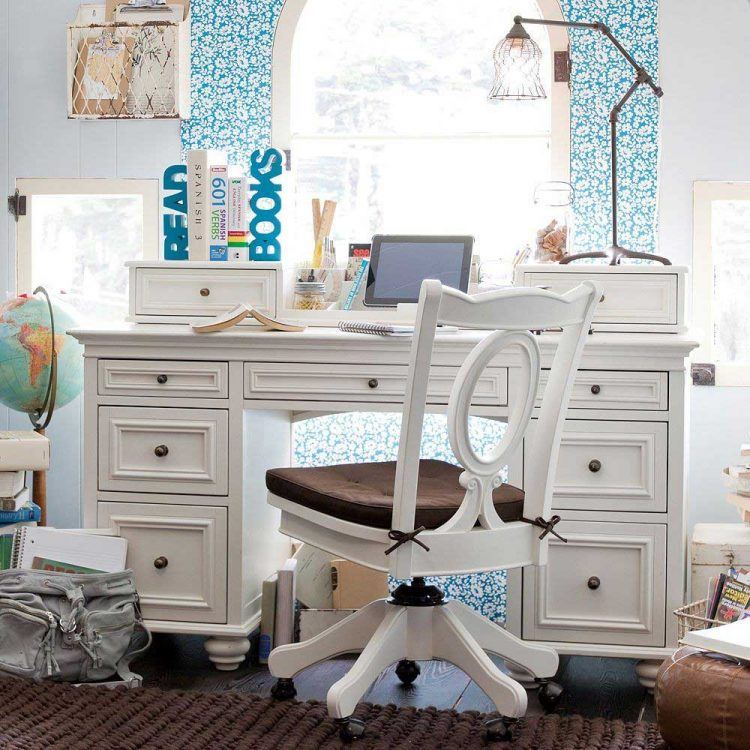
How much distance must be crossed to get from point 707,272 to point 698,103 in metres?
0.49

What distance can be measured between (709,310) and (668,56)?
756mm

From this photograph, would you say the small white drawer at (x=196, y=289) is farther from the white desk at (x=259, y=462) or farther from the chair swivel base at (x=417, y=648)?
the chair swivel base at (x=417, y=648)

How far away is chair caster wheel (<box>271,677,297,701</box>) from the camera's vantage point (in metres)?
2.36

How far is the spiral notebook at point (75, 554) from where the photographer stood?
2584mm

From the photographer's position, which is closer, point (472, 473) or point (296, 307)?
point (472, 473)

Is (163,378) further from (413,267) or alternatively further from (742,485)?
(742,485)

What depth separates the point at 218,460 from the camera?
2.59 m

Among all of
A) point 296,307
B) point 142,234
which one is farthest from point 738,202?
point 142,234

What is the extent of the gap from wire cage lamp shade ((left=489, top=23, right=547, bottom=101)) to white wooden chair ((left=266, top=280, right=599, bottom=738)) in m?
1.01

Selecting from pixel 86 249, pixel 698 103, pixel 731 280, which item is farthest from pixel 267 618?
pixel 698 103

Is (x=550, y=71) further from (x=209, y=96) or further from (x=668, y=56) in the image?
(x=209, y=96)

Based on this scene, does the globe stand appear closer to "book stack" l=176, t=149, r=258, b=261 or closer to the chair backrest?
"book stack" l=176, t=149, r=258, b=261

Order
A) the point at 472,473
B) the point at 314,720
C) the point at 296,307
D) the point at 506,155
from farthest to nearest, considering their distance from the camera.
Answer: the point at 506,155 → the point at 296,307 → the point at 314,720 → the point at 472,473

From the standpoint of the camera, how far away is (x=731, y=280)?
3096 mm
